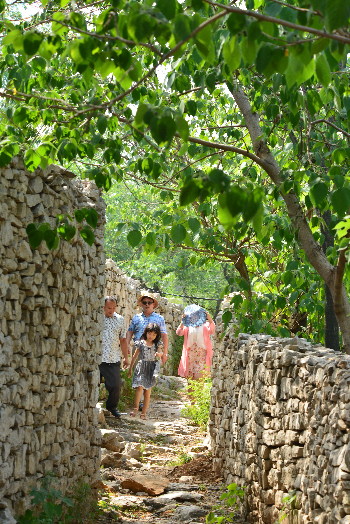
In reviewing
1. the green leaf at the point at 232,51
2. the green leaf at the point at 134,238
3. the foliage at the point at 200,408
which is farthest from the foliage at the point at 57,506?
the foliage at the point at 200,408

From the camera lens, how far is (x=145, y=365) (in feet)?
37.9

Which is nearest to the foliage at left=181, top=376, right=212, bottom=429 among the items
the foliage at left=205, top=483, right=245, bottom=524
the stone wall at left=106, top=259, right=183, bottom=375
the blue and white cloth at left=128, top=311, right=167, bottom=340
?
the blue and white cloth at left=128, top=311, right=167, bottom=340

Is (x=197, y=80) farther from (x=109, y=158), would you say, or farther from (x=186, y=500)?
(x=186, y=500)

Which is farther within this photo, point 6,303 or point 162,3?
point 6,303

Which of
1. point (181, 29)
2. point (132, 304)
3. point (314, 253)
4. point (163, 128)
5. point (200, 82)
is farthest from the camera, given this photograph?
point (132, 304)

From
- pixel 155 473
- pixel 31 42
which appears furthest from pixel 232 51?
pixel 155 473

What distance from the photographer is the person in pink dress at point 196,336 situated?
1620 centimetres

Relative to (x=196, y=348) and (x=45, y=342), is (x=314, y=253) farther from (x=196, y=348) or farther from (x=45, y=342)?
(x=196, y=348)

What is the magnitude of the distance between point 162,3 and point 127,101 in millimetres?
4067

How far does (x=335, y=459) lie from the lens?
4875mm

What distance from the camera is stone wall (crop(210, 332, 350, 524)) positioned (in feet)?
16.2

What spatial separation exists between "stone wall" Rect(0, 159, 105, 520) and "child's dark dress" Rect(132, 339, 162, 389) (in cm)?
419

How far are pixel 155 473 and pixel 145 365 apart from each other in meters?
2.66

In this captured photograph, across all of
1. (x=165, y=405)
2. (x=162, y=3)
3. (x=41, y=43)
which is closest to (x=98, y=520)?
(x=41, y=43)
